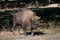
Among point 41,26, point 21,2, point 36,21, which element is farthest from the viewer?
point 21,2

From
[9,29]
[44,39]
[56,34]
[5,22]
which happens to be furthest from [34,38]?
[5,22]

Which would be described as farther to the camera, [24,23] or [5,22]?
[5,22]

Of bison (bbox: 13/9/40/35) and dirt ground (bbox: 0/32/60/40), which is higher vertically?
bison (bbox: 13/9/40/35)

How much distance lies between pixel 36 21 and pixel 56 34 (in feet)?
5.45

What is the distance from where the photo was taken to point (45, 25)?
1449cm

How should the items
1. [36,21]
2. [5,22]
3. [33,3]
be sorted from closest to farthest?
[36,21] → [5,22] → [33,3]

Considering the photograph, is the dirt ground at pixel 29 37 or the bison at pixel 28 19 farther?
the dirt ground at pixel 29 37

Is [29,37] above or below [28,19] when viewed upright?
below

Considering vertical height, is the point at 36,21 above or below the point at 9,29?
above

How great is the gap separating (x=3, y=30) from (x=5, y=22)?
1828 millimetres

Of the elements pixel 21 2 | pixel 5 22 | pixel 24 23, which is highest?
pixel 24 23

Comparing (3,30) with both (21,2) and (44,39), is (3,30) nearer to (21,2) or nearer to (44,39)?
(44,39)

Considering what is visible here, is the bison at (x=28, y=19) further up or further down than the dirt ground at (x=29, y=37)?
further up

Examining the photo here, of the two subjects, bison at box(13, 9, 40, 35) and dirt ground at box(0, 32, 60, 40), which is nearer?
bison at box(13, 9, 40, 35)
